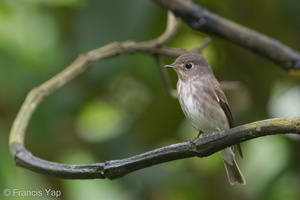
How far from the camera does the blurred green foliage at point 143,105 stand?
3998mm

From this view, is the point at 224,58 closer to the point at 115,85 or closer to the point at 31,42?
the point at 115,85

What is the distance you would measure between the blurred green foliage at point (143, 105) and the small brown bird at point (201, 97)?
45 centimetres

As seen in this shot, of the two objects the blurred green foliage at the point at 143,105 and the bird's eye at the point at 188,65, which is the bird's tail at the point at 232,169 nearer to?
the blurred green foliage at the point at 143,105

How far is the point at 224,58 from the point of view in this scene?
4.36 meters

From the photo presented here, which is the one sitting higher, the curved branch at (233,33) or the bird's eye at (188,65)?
the curved branch at (233,33)

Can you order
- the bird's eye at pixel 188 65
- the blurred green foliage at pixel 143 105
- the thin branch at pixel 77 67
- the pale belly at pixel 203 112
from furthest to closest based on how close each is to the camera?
the blurred green foliage at pixel 143 105, the bird's eye at pixel 188 65, the pale belly at pixel 203 112, the thin branch at pixel 77 67

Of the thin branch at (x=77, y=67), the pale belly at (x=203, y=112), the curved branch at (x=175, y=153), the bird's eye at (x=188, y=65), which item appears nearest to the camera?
the curved branch at (x=175, y=153)

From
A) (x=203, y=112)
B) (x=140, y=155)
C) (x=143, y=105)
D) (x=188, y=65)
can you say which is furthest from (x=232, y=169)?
(x=140, y=155)

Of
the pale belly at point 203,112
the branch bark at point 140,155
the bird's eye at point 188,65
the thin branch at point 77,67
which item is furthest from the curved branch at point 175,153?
the bird's eye at point 188,65

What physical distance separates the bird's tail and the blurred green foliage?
0.97 ft

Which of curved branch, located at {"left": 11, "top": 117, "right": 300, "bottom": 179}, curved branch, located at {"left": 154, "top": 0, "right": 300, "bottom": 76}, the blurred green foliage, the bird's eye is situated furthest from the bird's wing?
curved branch, located at {"left": 11, "top": 117, "right": 300, "bottom": 179}

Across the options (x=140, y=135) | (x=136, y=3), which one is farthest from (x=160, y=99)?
(x=136, y=3)

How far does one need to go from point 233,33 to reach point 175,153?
1448 millimetres

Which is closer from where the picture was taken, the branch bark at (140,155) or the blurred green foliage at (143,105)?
the branch bark at (140,155)
